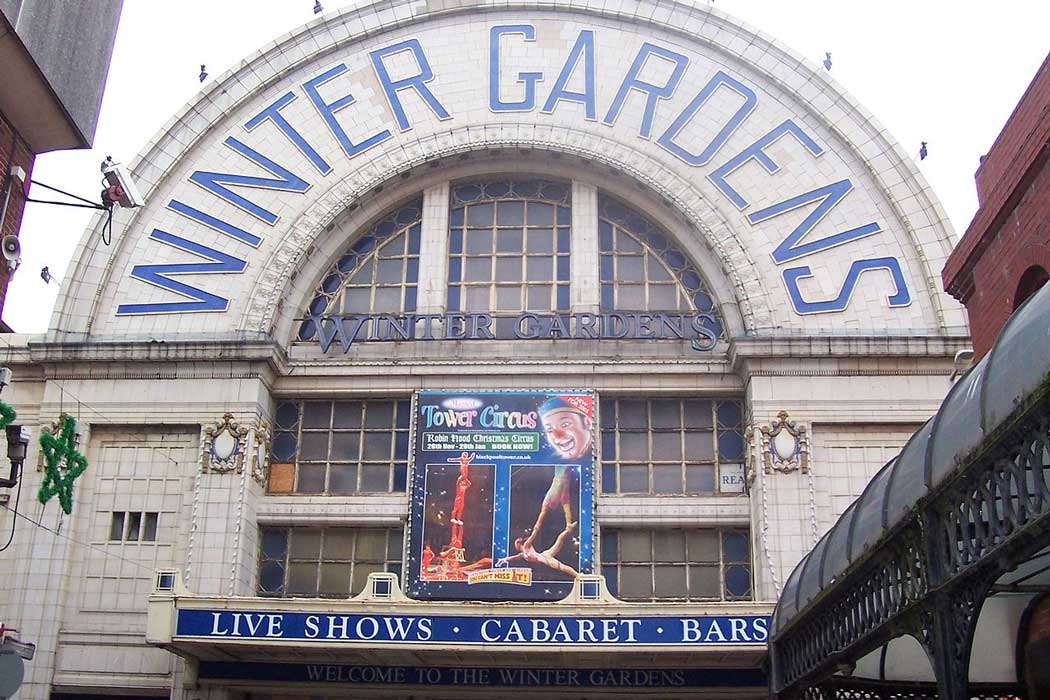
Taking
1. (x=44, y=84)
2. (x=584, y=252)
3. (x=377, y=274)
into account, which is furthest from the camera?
(x=377, y=274)

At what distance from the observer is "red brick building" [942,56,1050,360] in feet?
48.3

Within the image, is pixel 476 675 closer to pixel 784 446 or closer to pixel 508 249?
pixel 784 446

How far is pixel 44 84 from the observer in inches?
604

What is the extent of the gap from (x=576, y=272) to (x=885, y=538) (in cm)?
1985

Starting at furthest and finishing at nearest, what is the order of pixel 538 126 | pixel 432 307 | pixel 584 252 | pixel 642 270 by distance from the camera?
pixel 538 126
pixel 642 270
pixel 584 252
pixel 432 307

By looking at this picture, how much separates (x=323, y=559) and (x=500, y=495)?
4400 millimetres

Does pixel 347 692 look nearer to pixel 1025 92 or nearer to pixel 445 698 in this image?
pixel 445 698

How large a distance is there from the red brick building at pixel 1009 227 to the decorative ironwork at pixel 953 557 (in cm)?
638

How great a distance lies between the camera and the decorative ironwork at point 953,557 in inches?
273

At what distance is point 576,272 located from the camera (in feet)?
94.6

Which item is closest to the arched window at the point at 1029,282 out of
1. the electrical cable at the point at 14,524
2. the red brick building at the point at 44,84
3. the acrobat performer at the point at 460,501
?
the red brick building at the point at 44,84

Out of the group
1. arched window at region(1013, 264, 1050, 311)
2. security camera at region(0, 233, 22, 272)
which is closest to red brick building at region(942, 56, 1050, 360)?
arched window at region(1013, 264, 1050, 311)

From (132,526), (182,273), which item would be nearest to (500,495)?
(132,526)

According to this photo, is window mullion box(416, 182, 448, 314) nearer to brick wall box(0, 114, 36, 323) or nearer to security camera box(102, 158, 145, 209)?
Result: security camera box(102, 158, 145, 209)
